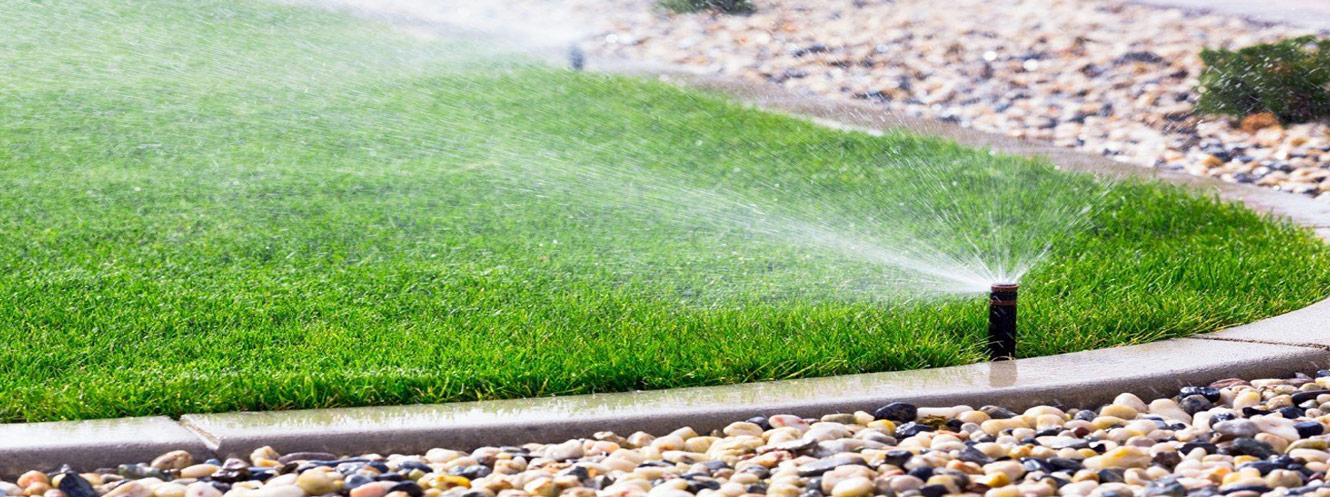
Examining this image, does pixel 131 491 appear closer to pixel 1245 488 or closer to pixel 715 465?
pixel 715 465

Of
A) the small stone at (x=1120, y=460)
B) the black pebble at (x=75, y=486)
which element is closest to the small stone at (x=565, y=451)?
the black pebble at (x=75, y=486)

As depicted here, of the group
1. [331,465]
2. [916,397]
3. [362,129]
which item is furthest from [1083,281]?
[362,129]

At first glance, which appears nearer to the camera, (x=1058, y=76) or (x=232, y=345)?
(x=232, y=345)

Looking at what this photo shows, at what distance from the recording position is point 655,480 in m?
2.72

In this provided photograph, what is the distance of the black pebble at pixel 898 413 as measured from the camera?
10.4ft

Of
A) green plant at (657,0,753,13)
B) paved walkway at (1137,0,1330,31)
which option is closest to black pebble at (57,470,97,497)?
green plant at (657,0,753,13)

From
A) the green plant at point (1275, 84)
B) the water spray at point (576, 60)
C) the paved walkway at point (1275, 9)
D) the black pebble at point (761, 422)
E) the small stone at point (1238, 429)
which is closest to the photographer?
the small stone at point (1238, 429)

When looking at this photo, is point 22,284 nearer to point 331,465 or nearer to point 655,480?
point 331,465

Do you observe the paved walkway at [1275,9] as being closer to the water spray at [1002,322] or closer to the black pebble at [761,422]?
the water spray at [1002,322]

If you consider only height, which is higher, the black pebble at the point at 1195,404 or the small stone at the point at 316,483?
the small stone at the point at 316,483

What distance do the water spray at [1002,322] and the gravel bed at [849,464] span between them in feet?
1.35

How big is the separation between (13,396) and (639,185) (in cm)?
363

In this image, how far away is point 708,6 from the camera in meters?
12.6

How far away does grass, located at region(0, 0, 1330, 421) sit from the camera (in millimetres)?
3506
